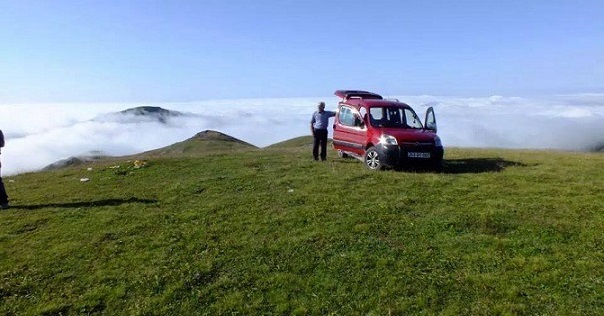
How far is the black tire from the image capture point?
17141 mm

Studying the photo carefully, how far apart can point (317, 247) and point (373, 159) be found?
8.94 m

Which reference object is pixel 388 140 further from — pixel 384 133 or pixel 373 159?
pixel 373 159

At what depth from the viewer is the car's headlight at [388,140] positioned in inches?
656

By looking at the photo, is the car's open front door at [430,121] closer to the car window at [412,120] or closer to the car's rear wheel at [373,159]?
the car window at [412,120]

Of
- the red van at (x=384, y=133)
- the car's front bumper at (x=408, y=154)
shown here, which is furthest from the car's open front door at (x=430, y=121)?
the car's front bumper at (x=408, y=154)

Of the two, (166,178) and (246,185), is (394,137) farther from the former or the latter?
(166,178)

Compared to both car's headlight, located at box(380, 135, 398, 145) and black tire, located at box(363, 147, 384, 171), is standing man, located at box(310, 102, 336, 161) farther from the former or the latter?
car's headlight, located at box(380, 135, 398, 145)

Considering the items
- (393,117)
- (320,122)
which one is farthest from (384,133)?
(320,122)

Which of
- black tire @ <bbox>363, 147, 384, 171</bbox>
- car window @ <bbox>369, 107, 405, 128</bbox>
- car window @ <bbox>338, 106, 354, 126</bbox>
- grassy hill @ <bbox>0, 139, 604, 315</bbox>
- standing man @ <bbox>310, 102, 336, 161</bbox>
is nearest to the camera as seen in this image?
grassy hill @ <bbox>0, 139, 604, 315</bbox>

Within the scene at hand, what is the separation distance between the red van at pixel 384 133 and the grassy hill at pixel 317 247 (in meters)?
1.52

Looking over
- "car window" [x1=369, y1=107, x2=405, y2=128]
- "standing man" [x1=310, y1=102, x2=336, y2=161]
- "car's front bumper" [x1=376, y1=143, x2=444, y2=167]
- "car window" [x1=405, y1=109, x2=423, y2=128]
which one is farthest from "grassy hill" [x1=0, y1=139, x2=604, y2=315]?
"standing man" [x1=310, y1=102, x2=336, y2=161]

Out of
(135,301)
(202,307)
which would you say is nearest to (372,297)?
(202,307)

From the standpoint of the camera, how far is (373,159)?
17484 millimetres

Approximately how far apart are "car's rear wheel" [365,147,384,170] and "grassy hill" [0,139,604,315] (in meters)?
1.68
